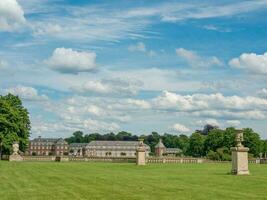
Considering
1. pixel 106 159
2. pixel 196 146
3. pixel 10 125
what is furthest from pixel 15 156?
pixel 196 146

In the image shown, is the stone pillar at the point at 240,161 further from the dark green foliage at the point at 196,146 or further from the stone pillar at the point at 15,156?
the dark green foliage at the point at 196,146

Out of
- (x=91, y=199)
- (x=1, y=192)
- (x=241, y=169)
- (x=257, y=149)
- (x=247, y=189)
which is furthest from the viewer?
(x=257, y=149)

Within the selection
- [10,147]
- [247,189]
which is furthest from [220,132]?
[247,189]

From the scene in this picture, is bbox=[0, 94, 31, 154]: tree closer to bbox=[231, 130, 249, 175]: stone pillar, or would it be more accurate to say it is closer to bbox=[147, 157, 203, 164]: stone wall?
bbox=[147, 157, 203, 164]: stone wall

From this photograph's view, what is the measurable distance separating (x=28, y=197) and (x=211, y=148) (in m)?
112

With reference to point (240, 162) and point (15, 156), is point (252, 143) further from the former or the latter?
point (240, 162)

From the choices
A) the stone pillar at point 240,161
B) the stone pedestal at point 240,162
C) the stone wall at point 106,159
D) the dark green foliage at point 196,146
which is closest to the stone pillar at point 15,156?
the stone wall at point 106,159

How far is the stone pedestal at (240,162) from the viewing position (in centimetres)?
3256

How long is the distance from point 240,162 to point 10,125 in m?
48.3

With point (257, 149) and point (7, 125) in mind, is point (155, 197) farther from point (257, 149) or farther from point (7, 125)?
point (257, 149)

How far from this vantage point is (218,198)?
673 inches

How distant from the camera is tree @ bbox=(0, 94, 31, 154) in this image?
73.7m

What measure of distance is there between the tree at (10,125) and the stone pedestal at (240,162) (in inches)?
1844

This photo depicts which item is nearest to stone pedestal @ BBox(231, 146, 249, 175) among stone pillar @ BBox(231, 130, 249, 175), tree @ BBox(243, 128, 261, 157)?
stone pillar @ BBox(231, 130, 249, 175)
